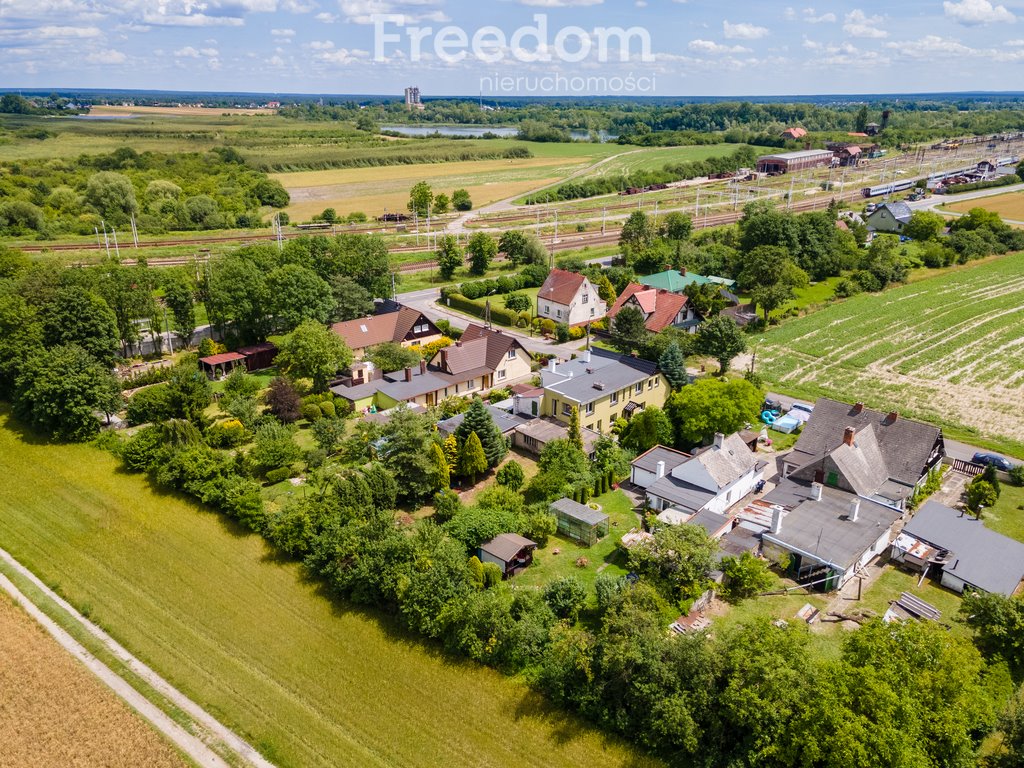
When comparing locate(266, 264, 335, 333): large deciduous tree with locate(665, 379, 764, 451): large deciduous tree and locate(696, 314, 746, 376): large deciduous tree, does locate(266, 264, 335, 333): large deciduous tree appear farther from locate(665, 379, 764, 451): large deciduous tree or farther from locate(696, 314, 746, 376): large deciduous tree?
locate(665, 379, 764, 451): large deciduous tree

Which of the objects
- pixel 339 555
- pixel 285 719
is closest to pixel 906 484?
pixel 339 555

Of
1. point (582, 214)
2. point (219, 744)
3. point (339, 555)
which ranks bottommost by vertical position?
point (219, 744)

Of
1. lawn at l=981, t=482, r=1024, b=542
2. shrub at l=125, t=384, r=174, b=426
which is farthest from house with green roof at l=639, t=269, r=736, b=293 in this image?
shrub at l=125, t=384, r=174, b=426

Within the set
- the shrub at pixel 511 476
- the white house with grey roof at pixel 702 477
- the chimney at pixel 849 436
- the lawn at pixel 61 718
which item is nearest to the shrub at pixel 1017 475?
the chimney at pixel 849 436

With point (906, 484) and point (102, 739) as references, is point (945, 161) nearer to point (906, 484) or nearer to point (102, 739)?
point (906, 484)

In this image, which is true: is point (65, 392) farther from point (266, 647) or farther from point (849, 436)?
point (849, 436)

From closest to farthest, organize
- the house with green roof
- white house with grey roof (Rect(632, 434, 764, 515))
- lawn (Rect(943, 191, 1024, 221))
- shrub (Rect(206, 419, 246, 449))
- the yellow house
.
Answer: white house with grey roof (Rect(632, 434, 764, 515)), shrub (Rect(206, 419, 246, 449)), the yellow house, the house with green roof, lawn (Rect(943, 191, 1024, 221))

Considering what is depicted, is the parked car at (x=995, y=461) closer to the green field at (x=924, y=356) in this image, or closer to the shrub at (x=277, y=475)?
the green field at (x=924, y=356)
